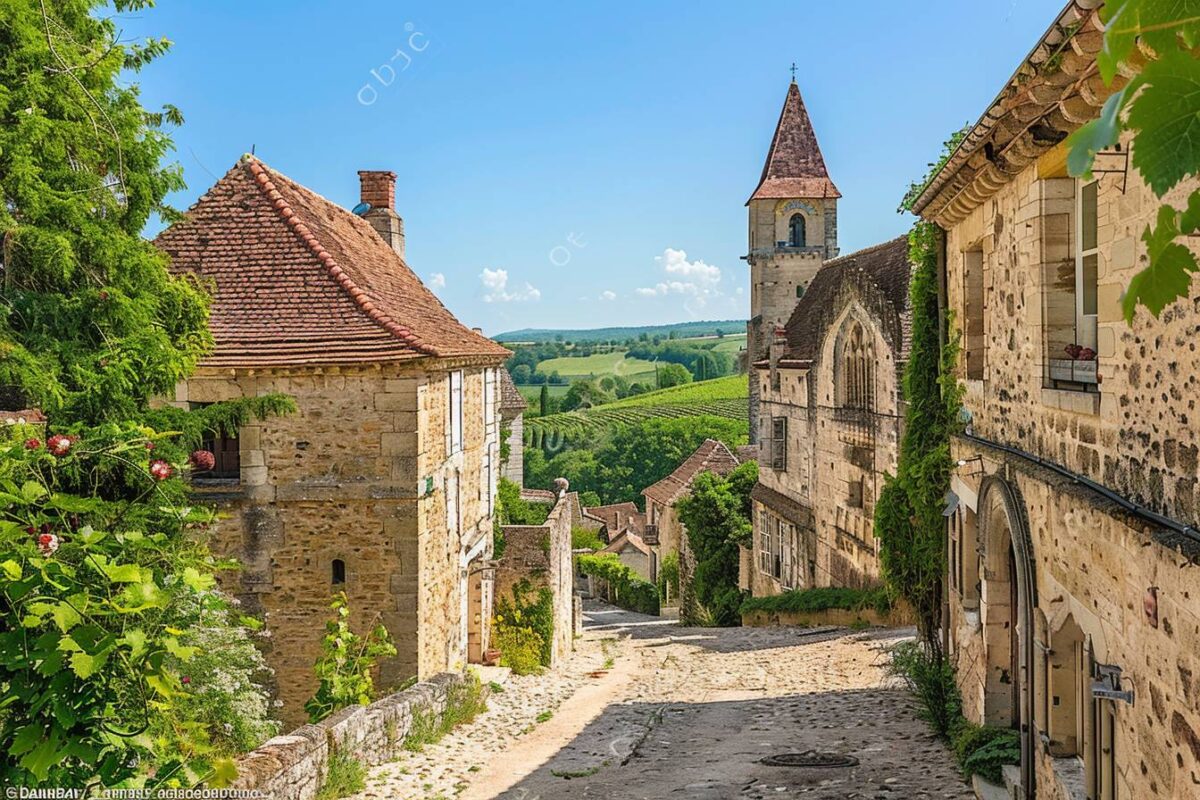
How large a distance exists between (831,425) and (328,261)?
14.4m

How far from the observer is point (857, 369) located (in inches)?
902

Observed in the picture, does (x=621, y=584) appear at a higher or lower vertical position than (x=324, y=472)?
lower

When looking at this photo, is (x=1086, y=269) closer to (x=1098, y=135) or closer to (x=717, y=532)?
(x=1098, y=135)

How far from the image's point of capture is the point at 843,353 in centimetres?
2373

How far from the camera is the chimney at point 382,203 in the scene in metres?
20.5

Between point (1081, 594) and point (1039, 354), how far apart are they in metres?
1.92

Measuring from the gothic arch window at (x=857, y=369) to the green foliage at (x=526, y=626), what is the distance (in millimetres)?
8643

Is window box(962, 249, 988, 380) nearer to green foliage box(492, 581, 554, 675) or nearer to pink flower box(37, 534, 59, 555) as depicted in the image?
pink flower box(37, 534, 59, 555)

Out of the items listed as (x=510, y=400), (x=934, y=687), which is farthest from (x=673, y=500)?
(x=934, y=687)

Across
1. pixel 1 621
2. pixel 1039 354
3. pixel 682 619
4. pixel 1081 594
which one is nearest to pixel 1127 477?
pixel 1081 594

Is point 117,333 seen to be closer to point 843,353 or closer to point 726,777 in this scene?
point 726,777

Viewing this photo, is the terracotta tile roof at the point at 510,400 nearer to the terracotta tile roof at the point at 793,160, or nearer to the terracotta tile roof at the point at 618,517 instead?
the terracotta tile roof at the point at 793,160

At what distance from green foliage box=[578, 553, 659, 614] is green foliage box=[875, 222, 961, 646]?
106 ft

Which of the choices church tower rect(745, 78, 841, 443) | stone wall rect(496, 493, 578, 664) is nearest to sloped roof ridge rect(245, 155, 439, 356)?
stone wall rect(496, 493, 578, 664)
